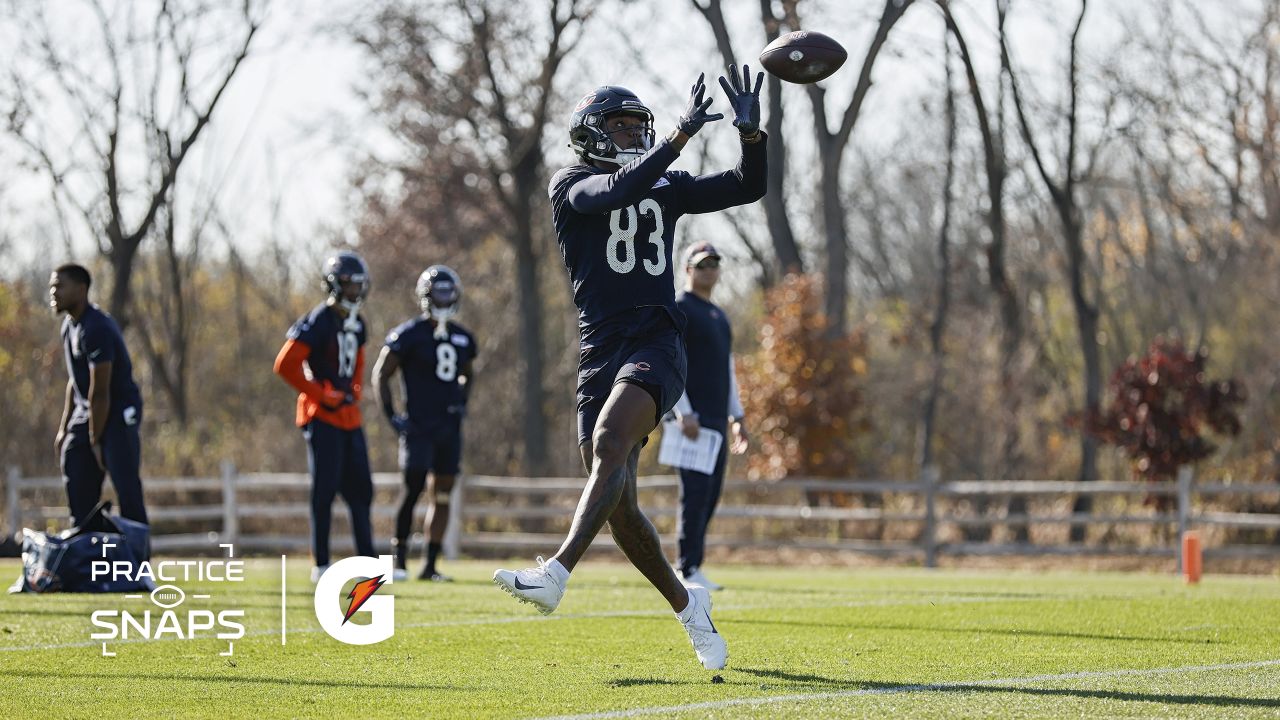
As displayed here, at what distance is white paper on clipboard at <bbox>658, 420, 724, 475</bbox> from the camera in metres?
10.9

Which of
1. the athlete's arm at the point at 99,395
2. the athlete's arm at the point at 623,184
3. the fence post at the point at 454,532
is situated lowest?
the fence post at the point at 454,532

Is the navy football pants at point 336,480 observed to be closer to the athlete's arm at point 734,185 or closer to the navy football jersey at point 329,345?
the navy football jersey at point 329,345

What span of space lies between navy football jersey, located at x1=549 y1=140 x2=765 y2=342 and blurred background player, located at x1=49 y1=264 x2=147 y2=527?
480 centimetres

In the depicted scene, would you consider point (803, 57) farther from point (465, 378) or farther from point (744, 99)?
point (465, 378)

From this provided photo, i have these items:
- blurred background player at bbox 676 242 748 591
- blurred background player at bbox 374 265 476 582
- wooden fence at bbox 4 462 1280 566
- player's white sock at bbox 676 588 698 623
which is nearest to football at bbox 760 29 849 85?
player's white sock at bbox 676 588 698 623

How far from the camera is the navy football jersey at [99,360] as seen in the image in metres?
10.4

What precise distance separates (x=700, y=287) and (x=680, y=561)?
183cm

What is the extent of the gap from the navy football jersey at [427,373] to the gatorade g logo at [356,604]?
6.75 ft

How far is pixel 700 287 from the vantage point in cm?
1127

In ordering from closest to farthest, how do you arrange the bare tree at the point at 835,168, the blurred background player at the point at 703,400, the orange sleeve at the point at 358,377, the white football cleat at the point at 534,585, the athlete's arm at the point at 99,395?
the white football cleat at the point at 534,585 → the athlete's arm at the point at 99,395 → the blurred background player at the point at 703,400 → the orange sleeve at the point at 358,377 → the bare tree at the point at 835,168

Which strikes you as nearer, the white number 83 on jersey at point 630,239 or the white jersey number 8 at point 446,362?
the white number 83 on jersey at point 630,239

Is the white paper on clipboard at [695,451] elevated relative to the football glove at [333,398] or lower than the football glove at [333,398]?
lower

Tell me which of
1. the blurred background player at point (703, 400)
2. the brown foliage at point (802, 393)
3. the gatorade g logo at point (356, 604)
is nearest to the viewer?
the gatorade g logo at point (356, 604)

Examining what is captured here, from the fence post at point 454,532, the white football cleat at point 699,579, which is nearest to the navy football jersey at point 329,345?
the white football cleat at point 699,579
